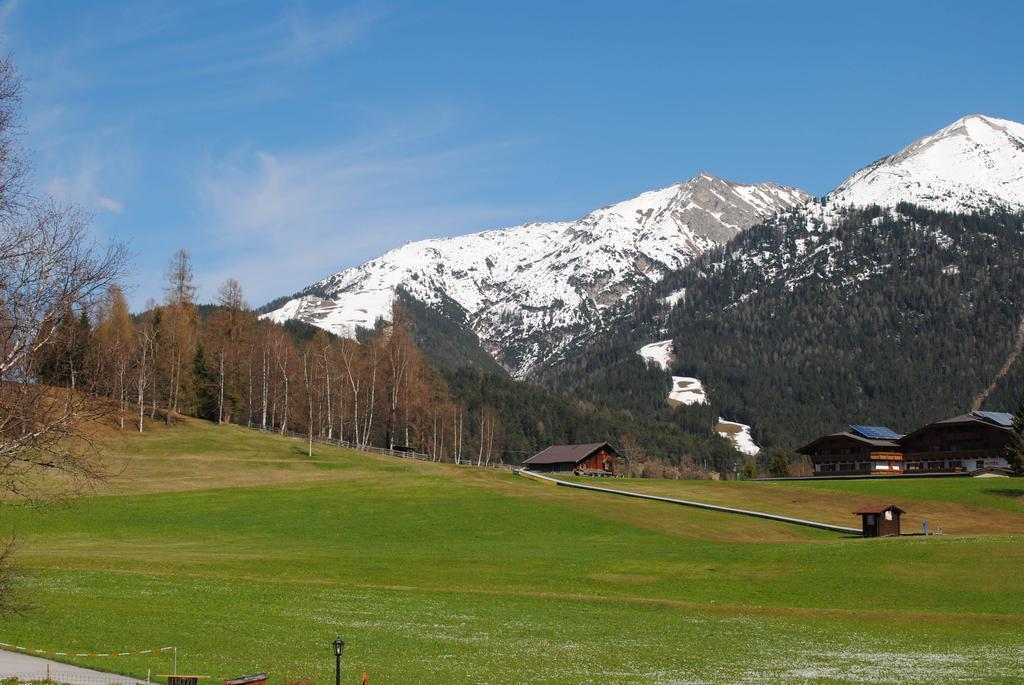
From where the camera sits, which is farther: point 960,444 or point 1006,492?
point 960,444

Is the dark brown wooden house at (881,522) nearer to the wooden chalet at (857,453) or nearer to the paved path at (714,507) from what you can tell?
the paved path at (714,507)

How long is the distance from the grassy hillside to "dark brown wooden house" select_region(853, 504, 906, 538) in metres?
4.52

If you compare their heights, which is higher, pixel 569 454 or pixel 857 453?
pixel 857 453

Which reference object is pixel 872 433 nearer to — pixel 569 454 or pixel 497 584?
pixel 569 454

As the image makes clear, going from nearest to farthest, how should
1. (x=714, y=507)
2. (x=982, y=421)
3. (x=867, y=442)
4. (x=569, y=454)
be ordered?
1. (x=714, y=507)
2. (x=982, y=421)
3. (x=867, y=442)
4. (x=569, y=454)

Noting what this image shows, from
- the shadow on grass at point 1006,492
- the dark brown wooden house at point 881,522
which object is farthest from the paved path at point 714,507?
the shadow on grass at point 1006,492

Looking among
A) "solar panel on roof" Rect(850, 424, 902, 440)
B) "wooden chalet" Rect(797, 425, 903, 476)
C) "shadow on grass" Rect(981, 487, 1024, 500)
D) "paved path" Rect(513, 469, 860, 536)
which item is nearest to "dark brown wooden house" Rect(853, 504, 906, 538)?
"paved path" Rect(513, 469, 860, 536)

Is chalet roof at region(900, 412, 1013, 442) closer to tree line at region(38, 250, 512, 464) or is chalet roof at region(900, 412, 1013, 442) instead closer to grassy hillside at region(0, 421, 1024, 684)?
grassy hillside at region(0, 421, 1024, 684)

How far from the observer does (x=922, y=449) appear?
141750 millimetres

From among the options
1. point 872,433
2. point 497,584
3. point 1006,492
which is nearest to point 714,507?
point 1006,492

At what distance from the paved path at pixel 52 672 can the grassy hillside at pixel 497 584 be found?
1.35 meters

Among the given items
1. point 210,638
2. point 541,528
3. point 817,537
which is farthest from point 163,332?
point 210,638

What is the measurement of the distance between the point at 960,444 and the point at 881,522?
74699 millimetres

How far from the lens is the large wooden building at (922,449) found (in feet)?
443
